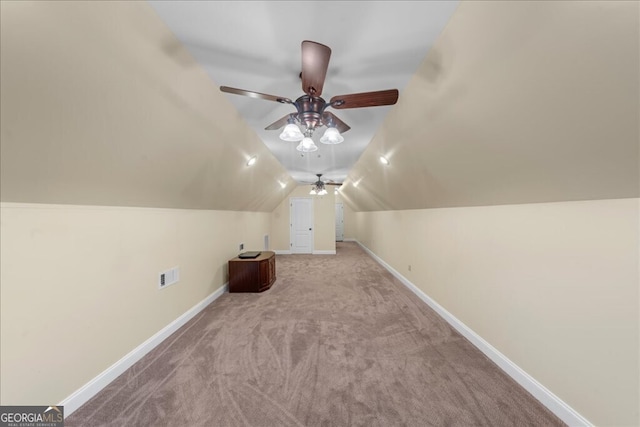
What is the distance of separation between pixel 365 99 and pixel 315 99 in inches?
14.2

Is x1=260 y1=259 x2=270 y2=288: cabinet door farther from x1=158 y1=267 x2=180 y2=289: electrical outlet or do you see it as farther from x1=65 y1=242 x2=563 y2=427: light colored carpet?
x1=158 y1=267 x2=180 y2=289: electrical outlet

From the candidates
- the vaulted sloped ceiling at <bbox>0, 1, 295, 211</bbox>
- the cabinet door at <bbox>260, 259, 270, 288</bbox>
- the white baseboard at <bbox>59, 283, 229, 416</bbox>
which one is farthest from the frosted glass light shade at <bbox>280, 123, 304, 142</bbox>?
the cabinet door at <bbox>260, 259, 270, 288</bbox>

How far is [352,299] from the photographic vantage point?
3.62m

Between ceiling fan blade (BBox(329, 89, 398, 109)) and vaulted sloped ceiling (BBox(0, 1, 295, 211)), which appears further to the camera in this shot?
ceiling fan blade (BBox(329, 89, 398, 109))

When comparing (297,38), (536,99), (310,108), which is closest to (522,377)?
(536,99)

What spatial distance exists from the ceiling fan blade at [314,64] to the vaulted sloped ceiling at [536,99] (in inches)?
27.9

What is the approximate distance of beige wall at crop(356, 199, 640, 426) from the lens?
1.25 m

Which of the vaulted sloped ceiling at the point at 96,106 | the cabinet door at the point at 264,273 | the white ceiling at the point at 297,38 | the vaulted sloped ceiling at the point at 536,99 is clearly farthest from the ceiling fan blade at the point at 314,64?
the cabinet door at the point at 264,273

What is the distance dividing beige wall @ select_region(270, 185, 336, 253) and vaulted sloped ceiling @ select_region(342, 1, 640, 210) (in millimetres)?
5690

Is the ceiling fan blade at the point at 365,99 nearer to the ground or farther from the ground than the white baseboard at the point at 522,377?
farther from the ground

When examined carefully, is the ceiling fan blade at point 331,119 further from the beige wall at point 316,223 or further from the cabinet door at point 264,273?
the beige wall at point 316,223

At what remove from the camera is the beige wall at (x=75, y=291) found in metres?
1.32

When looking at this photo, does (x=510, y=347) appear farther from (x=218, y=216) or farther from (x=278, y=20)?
(x=218, y=216)

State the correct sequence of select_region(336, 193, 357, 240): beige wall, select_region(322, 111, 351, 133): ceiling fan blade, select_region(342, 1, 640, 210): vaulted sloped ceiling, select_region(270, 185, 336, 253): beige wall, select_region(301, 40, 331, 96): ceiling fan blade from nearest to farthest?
select_region(342, 1, 640, 210): vaulted sloped ceiling, select_region(301, 40, 331, 96): ceiling fan blade, select_region(322, 111, 351, 133): ceiling fan blade, select_region(270, 185, 336, 253): beige wall, select_region(336, 193, 357, 240): beige wall
